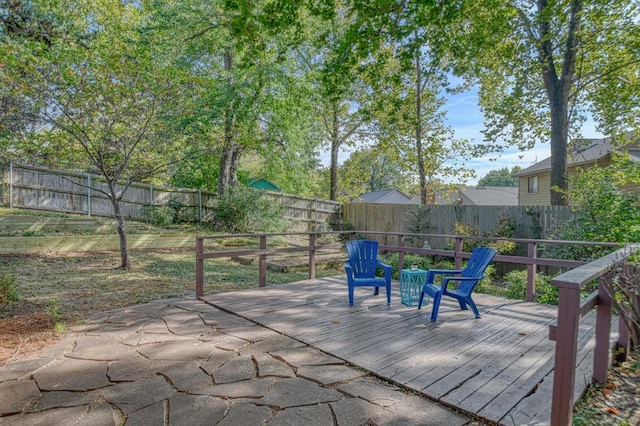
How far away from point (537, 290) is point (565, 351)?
4550mm

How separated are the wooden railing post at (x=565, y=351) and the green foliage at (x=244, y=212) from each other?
9.95 meters

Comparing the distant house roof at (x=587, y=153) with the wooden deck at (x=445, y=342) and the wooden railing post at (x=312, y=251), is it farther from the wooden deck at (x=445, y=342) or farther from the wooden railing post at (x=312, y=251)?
the wooden railing post at (x=312, y=251)

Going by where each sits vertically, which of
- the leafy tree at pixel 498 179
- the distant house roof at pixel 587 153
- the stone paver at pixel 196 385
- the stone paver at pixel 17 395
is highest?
the leafy tree at pixel 498 179

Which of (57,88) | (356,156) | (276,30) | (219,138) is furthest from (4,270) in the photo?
(356,156)

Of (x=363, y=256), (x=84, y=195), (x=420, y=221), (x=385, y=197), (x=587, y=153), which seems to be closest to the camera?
(x=363, y=256)

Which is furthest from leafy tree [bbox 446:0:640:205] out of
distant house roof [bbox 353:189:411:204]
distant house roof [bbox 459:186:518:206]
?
distant house roof [bbox 353:189:411:204]

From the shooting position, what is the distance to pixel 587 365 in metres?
2.63

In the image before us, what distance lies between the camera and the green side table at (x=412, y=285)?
14.3 ft

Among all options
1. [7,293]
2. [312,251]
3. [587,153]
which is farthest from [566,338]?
[587,153]

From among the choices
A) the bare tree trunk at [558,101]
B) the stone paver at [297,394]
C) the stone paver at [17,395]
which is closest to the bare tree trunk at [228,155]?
the bare tree trunk at [558,101]

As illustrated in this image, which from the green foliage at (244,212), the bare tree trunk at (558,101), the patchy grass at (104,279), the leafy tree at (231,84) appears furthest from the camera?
the green foliage at (244,212)

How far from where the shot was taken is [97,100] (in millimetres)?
5715

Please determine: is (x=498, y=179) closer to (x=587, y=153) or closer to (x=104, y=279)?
(x=587, y=153)

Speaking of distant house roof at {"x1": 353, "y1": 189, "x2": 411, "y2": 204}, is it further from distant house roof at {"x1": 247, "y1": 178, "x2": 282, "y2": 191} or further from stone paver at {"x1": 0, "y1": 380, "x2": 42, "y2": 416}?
stone paver at {"x1": 0, "y1": 380, "x2": 42, "y2": 416}
